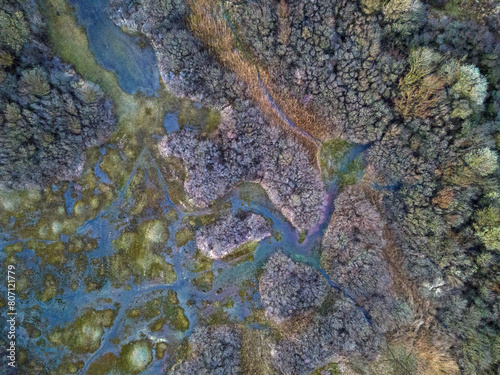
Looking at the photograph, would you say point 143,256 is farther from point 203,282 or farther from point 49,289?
point 49,289

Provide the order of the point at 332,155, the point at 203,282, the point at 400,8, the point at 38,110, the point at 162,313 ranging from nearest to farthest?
the point at 400,8 < the point at 38,110 < the point at 162,313 < the point at 203,282 < the point at 332,155

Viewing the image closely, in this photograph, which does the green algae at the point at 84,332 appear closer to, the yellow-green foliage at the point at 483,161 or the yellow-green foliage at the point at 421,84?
the yellow-green foliage at the point at 421,84

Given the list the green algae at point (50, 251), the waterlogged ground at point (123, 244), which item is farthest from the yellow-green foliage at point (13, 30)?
the green algae at point (50, 251)

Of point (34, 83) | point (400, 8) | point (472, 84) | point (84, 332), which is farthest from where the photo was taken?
point (84, 332)

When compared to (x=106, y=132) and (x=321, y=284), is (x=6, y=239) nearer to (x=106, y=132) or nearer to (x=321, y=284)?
(x=106, y=132)

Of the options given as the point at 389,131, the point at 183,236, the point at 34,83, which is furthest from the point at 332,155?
the point at 34,83

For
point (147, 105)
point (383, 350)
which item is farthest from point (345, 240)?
point (147, 105)

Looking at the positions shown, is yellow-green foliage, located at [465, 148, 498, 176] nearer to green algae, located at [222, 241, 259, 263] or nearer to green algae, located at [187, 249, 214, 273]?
green algae, located at [222, 241, 259, 263]
